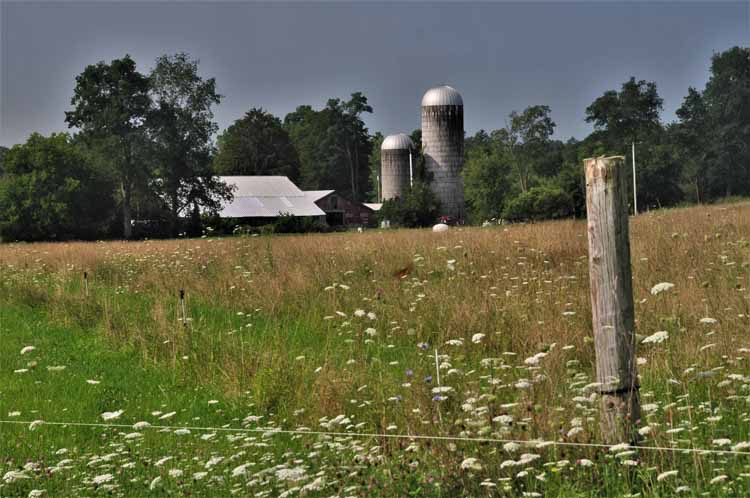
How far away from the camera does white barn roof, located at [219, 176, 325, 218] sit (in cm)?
6900

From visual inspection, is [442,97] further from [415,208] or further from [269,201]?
[269,201]

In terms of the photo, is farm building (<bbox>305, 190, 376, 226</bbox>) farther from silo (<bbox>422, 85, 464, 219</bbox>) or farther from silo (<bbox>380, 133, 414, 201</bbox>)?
silo (<bbox>422, 85, 464, 219</bbox>)

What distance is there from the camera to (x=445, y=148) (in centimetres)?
7350

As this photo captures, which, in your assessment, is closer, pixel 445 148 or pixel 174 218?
pixel 174 218

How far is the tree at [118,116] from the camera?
185 feet

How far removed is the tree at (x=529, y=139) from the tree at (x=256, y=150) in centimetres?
2819

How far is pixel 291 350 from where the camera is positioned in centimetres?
856

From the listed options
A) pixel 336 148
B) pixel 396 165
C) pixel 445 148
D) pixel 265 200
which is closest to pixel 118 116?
pixel 265 200

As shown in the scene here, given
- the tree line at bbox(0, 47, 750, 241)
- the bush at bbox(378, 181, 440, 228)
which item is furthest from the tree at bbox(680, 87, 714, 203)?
the bush at bbox(378, 181, 440, 228)

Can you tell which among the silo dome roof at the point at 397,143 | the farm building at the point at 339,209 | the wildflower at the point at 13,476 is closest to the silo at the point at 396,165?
the silo dome roof at the point at 397,143

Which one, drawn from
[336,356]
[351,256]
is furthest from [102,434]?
[351,256]

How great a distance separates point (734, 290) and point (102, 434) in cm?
603

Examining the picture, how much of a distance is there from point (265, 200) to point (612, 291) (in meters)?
68.2

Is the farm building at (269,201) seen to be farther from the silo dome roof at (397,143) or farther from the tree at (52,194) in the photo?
the tree at (52,194)
